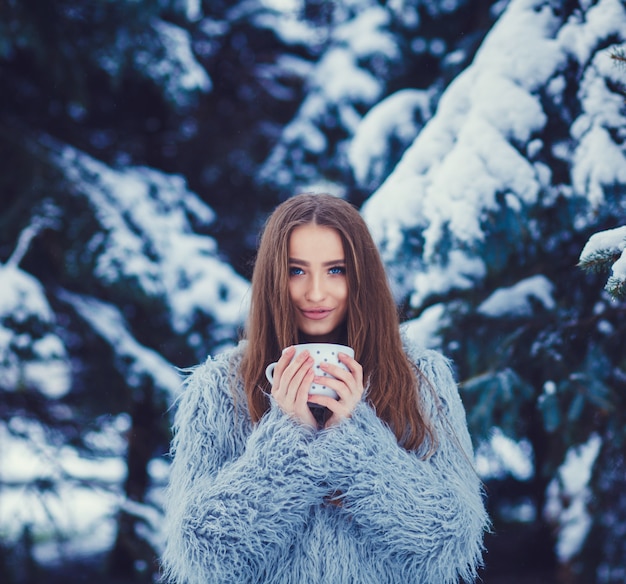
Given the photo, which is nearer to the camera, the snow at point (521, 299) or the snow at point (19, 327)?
the snow at point (521, 299)

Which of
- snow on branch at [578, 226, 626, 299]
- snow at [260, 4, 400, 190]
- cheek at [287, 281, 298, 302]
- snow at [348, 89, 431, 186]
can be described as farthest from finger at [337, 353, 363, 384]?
snow at [260, 4, 400, 190]

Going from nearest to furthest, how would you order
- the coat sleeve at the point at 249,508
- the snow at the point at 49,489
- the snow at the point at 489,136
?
1. the coat sleeve at the point at 249,508
2. the snow at the point at 489,136
3. the snow at the point at 49,489

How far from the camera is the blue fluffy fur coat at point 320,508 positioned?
1452 millimetres

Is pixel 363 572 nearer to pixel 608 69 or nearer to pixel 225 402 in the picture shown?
pixel 225 402

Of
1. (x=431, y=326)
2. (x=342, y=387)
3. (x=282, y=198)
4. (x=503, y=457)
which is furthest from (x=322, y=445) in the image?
(x=282, y=198)

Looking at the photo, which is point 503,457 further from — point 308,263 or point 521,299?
point 308,263

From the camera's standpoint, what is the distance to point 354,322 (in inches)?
66.5

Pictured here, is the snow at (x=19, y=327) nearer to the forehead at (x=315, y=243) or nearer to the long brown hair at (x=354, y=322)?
the long brown hair at (x=354, y=322)

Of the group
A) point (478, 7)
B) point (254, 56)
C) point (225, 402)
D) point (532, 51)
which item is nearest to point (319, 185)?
point (254, 56)

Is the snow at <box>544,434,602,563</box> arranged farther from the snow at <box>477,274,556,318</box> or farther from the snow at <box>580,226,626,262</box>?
the snow at <box>580,226,626,262</box>

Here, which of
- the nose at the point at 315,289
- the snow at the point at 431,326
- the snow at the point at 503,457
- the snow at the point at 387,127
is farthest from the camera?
the snow at the point at 387,127

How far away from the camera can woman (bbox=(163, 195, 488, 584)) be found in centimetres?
146

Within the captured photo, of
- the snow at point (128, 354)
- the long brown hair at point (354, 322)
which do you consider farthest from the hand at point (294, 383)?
the snow at point (128, 354)

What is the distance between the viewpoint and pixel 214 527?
56.6 inches
